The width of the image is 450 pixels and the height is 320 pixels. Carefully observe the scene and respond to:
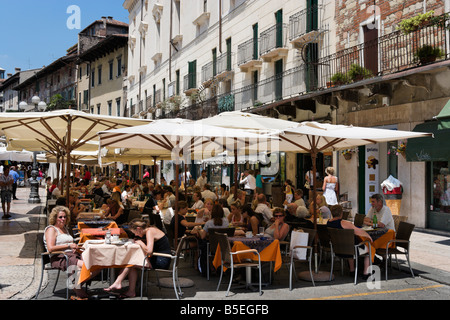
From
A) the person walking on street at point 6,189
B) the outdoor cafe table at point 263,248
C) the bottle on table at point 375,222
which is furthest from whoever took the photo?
the person walking on street at point 6,189

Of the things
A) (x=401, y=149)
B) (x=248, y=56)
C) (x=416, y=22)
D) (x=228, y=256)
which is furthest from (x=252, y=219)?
(x=248, y=56)

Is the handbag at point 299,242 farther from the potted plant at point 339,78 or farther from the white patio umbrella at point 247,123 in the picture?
the potted plant at point 339,78

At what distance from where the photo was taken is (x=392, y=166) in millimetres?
15062

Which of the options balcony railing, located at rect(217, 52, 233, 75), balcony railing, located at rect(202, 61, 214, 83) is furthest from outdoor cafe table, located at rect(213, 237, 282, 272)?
balcony railing, located at rect(202, 61, 214, 83)

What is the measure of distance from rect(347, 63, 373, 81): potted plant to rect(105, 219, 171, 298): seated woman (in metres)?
9.77

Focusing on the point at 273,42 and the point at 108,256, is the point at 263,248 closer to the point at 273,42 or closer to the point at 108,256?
the point at 108,256

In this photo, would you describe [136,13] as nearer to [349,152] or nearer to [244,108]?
[244,108]

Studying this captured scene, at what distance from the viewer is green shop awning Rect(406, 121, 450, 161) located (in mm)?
12148

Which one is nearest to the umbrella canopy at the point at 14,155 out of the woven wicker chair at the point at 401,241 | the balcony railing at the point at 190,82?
the balcony railing at the point at 190,82

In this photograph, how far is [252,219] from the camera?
8883 mm

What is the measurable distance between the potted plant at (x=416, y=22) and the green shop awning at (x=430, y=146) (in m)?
2.52

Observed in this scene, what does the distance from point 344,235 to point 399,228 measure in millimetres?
1354

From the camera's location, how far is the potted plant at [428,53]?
40.4 ft
